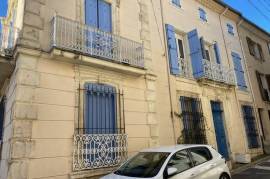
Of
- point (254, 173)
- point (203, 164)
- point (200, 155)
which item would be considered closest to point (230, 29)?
point (254, 173)

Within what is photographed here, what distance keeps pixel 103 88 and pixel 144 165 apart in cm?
296

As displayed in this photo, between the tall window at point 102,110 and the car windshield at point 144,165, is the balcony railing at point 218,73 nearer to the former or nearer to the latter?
the tall window at point 102,110

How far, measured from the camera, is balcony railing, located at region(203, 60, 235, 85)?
10.4 m

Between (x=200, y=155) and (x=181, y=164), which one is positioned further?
(x=200, y=155)

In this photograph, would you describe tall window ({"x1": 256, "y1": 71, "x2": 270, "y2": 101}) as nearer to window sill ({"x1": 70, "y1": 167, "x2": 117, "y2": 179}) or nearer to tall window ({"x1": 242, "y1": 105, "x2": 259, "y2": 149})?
tall window ({"x1": 242, "y1": 105, "x2": 259, "y2": 149})

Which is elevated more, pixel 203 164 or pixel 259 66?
pixel 259 66

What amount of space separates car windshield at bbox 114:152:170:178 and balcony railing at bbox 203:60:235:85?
607 centimetres

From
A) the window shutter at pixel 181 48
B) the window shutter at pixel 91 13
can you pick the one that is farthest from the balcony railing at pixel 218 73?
the window shutter at pixel 91 13

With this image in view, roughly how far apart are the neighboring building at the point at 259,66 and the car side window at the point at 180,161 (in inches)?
411

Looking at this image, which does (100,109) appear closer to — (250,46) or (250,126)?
(250,126)

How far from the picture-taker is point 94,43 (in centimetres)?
686

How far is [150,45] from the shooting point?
29.1ft

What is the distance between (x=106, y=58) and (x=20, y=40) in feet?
7.62

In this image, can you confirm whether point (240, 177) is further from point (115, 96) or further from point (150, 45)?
point (150, 45)
